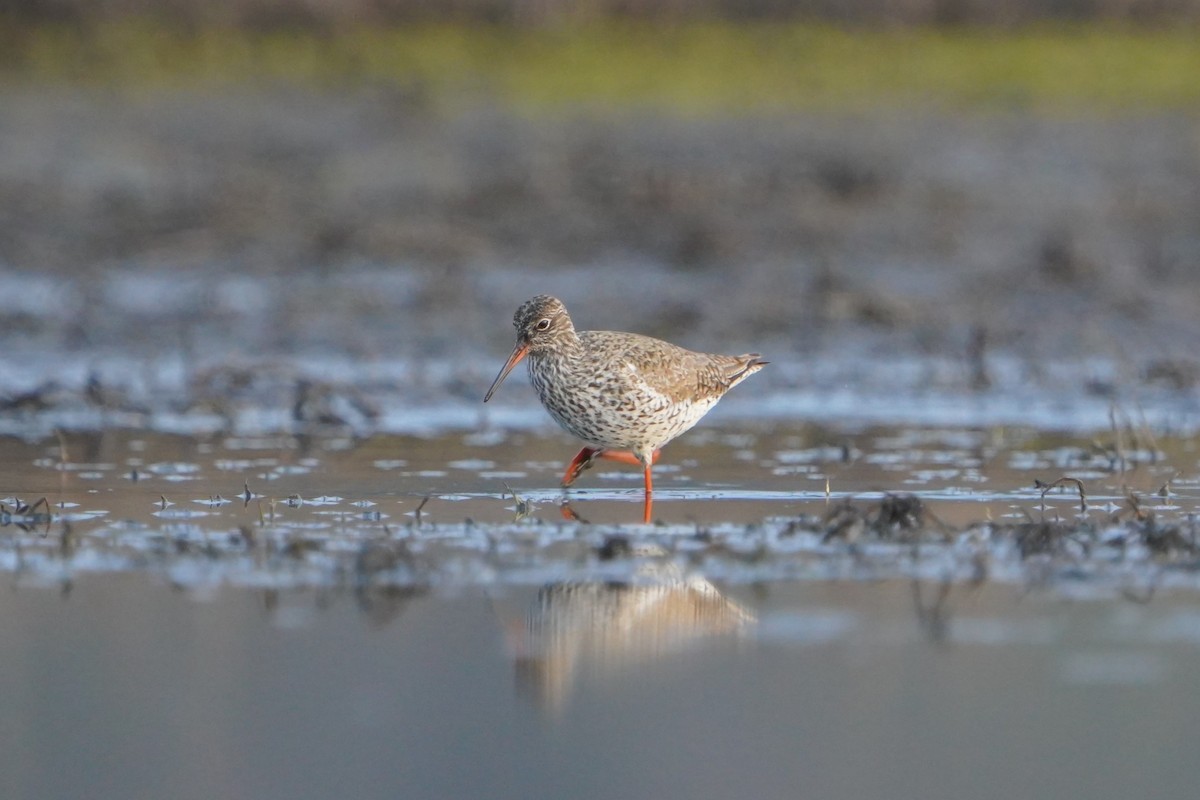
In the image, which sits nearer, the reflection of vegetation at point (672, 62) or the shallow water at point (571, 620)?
the shallow water at point (571, 620)

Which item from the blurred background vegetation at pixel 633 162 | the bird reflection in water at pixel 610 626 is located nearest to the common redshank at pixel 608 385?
the bird reflection in water at pixel 610 626

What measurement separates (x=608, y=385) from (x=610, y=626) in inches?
98.1

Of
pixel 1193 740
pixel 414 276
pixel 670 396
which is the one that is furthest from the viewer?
pixel 414 276

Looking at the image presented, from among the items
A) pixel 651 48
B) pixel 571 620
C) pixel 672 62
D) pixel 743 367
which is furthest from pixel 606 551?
pixel 651 48

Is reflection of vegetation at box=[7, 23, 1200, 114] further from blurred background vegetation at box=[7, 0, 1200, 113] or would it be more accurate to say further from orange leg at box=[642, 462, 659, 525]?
orange leg at box=[642, 462, 659, 525]

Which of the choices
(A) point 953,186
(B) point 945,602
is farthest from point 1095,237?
(B) point 945,602

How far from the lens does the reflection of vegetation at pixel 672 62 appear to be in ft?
66.6

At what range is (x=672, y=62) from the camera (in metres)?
21.2

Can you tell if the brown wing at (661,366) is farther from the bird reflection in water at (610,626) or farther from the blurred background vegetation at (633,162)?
the blurred background vegetation at (633,162)

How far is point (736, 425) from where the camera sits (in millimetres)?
10398

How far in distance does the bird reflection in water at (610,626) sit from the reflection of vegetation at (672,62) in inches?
543

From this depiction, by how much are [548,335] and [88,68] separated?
1331 cm

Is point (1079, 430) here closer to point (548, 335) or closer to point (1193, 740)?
point (548, 335)

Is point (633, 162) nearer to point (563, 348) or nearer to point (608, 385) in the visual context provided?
point (563, 348)
